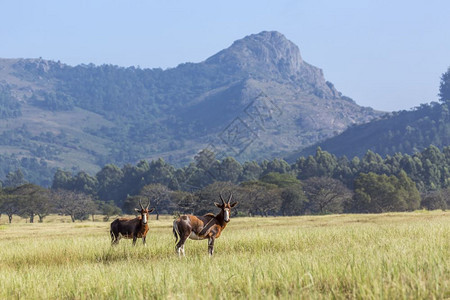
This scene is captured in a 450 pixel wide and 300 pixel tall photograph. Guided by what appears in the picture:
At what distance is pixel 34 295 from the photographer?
11164 mm

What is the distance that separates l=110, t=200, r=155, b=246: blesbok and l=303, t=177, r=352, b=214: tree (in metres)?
83.8

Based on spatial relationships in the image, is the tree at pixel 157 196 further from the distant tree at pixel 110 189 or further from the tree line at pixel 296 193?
the distant tree at pixel 110 189

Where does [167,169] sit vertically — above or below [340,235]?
above

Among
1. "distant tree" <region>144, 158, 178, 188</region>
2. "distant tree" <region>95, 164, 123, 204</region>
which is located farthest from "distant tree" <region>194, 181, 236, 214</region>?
"distant tree" <region>95, 164, 123, 204</region>

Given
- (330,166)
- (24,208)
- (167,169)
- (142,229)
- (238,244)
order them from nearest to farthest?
(238,244)
(142,229)
(24,208)
(330,166)
(167,169)

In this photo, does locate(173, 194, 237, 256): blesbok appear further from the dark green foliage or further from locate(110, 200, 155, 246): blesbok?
the dark green foliage

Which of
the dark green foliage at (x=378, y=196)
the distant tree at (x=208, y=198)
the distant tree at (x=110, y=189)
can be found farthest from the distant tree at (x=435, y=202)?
the distant tree at (x=110, y=189)

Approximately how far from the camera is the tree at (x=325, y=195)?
111m

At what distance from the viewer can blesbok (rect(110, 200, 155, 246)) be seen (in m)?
24.1

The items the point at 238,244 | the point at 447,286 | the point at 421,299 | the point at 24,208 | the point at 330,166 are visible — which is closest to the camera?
the point at 421,299

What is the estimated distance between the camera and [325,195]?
112m

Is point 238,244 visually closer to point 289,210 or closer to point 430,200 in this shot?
point 289,210

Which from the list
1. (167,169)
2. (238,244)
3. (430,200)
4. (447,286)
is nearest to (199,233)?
(238,244)

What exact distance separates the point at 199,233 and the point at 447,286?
39.5 ft
